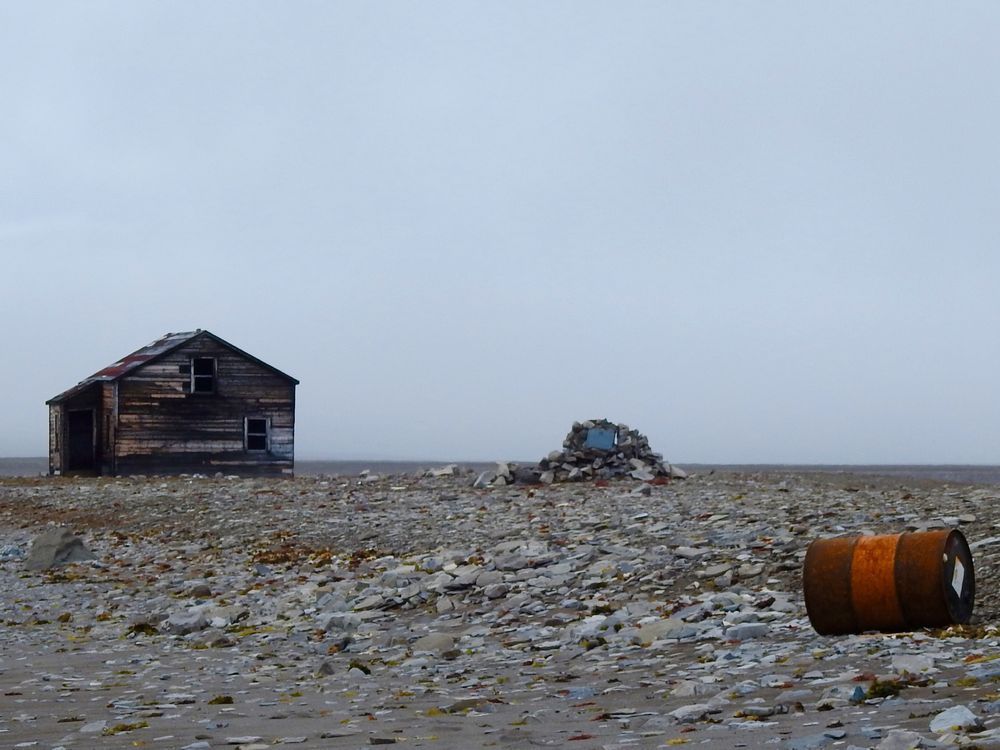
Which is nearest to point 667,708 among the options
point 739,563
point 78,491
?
point 739,563

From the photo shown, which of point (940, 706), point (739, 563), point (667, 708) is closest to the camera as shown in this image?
point (940, 706)

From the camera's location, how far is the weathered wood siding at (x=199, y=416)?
34406 mm

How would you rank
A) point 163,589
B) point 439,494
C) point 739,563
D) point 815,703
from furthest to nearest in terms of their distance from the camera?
point 439,494, point 163,589, point 739,563, point 815,703

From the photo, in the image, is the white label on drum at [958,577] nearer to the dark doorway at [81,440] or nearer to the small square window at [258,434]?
the small square window at [258,434]

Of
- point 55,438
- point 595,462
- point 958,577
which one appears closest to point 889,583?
point 958,577

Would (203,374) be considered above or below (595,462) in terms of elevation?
above

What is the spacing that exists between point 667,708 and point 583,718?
483 millimetres

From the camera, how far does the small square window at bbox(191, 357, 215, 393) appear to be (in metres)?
35.1

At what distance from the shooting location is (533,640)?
930cm

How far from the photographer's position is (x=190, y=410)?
115ft

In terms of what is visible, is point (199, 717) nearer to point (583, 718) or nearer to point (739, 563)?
point (583, 718)

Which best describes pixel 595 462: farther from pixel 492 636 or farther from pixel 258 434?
pixel 492 636

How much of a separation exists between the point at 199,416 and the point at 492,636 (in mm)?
27021

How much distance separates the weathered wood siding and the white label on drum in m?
29.7
